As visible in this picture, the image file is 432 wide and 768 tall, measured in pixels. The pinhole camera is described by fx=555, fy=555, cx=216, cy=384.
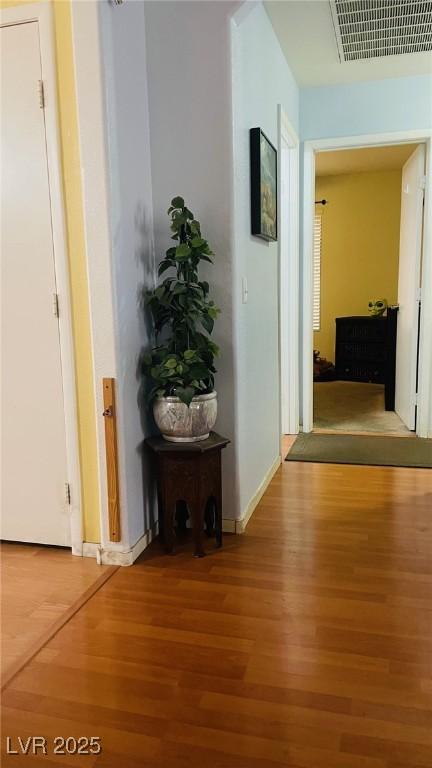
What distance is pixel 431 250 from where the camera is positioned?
4047 millimetres

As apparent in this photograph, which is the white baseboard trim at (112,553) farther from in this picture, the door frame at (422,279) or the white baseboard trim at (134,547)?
the door frame at (422,279)

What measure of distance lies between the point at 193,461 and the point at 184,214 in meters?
1.03

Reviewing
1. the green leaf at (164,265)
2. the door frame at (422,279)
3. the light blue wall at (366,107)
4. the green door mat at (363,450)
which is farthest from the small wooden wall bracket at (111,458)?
the light blue wall at (366,107)

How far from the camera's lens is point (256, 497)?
299 cm

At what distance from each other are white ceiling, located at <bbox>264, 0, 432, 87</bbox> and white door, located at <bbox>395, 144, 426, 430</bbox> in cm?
61

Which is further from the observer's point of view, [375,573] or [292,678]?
[375,573]

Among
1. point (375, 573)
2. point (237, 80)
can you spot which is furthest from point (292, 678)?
point (237, 80)

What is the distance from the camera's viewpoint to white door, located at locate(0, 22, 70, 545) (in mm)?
2229

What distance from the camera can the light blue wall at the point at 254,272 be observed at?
2.52 metres

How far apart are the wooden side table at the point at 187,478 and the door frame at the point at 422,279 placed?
211cm

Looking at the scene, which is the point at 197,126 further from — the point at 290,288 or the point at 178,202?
the point at 290,288

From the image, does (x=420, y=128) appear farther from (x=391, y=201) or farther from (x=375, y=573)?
(x=375, y=573)

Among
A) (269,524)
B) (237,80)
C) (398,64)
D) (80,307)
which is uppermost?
(398,64)

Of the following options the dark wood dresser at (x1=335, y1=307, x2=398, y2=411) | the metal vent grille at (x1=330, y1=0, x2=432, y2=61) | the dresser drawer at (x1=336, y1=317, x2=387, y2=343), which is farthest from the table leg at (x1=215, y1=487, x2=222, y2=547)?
the dresser drawer at (x1=336, y1=317, x2=387, y2=343)
